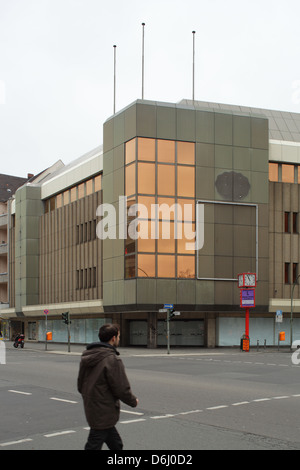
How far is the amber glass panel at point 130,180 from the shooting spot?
4534 cm

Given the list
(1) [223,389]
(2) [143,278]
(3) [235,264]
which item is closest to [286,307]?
(3) [235,264]

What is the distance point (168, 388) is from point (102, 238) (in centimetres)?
3372

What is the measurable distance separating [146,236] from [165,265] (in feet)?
8.47

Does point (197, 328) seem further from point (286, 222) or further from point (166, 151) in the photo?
point (166, 151)

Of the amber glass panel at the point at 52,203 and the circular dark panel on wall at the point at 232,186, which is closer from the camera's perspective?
the circular dark panel on wall at the point at 232,186

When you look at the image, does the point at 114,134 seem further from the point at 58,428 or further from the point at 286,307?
the point at 58,428

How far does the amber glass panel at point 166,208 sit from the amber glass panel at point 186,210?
1.54ft

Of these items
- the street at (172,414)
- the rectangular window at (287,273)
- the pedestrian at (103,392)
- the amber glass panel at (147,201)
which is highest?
the amber glass panel at (147,201)

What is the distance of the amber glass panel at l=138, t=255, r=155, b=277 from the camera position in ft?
146

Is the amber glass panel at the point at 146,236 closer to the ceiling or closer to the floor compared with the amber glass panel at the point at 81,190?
closer to the floor

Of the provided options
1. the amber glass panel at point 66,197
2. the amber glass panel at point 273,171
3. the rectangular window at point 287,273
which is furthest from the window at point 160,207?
the amber glass panel at point 66,197

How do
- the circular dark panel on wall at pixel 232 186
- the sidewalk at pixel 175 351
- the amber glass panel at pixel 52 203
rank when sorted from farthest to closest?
the amber glass panel at pixel 52 203 → the circular dark panel on wall at pixel 232 186 → the sidewalk at pixel 175 351

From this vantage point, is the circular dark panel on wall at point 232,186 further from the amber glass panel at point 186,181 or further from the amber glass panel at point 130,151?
the amber glass panel at point 130,151

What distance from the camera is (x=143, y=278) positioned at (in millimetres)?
44219
